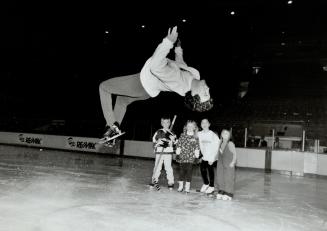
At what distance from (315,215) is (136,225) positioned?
2.70m

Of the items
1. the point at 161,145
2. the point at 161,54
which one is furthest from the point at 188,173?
the point at 161,54

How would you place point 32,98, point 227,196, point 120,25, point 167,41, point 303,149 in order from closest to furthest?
point 167,41
point 227,196
point 120,25
point 303,149
point 32,98

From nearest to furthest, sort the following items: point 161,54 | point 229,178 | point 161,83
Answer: point 161,54
point 161,83
point 229,178

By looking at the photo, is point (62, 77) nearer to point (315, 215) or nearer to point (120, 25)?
point (120, 25)

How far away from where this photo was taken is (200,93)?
3.82 meters

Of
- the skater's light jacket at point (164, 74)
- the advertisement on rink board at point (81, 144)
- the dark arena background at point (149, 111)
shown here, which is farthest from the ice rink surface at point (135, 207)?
the advertisement on rink board at point (81, 144)

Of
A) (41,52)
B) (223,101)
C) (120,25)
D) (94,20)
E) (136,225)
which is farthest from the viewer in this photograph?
(223,101)

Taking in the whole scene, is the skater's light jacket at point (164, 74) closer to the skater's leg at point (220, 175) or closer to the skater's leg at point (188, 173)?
the skater's leg at point (220, 175)

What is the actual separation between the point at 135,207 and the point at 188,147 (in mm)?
2194

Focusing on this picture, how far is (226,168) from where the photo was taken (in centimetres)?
609

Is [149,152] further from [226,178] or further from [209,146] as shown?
[226,178]

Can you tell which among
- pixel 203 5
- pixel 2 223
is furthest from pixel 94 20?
pixel 2 223

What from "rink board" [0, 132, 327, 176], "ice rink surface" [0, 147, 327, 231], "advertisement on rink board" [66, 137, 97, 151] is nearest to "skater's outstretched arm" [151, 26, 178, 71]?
"ice rink surface" [0, 147, 327, 231]

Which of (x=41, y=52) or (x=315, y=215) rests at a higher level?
(x=41, y=52)
